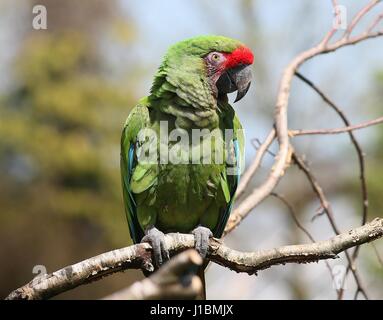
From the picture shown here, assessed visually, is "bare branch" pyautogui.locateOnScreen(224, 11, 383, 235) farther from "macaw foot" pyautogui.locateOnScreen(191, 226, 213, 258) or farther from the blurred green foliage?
the blurred green foliage

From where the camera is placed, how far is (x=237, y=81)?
3.14 m

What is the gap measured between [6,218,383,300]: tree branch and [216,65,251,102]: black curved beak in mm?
996

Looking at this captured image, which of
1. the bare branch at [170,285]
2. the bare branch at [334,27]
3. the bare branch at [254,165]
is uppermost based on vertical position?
the bare branch at [334,27]

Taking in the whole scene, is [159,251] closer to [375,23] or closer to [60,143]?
[375,23]

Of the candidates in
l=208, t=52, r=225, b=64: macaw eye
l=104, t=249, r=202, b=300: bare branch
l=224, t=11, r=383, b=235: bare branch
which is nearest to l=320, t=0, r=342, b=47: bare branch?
l=224, t=11, r=383, b=235: bare branch

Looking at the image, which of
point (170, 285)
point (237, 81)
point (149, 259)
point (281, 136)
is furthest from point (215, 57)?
point (170, 285)

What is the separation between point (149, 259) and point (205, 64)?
1197mm

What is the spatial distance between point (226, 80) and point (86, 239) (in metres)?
8.62

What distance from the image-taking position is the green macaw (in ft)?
9.68

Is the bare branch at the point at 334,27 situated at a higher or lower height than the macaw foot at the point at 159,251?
higher

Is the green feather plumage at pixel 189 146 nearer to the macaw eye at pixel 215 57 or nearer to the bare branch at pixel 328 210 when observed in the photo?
the macaw eye at pixel 215 57

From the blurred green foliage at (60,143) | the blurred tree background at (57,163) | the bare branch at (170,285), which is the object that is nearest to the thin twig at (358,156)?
the bare branch at (170,285)

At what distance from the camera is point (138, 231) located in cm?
324

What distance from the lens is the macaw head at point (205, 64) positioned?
303 cm
